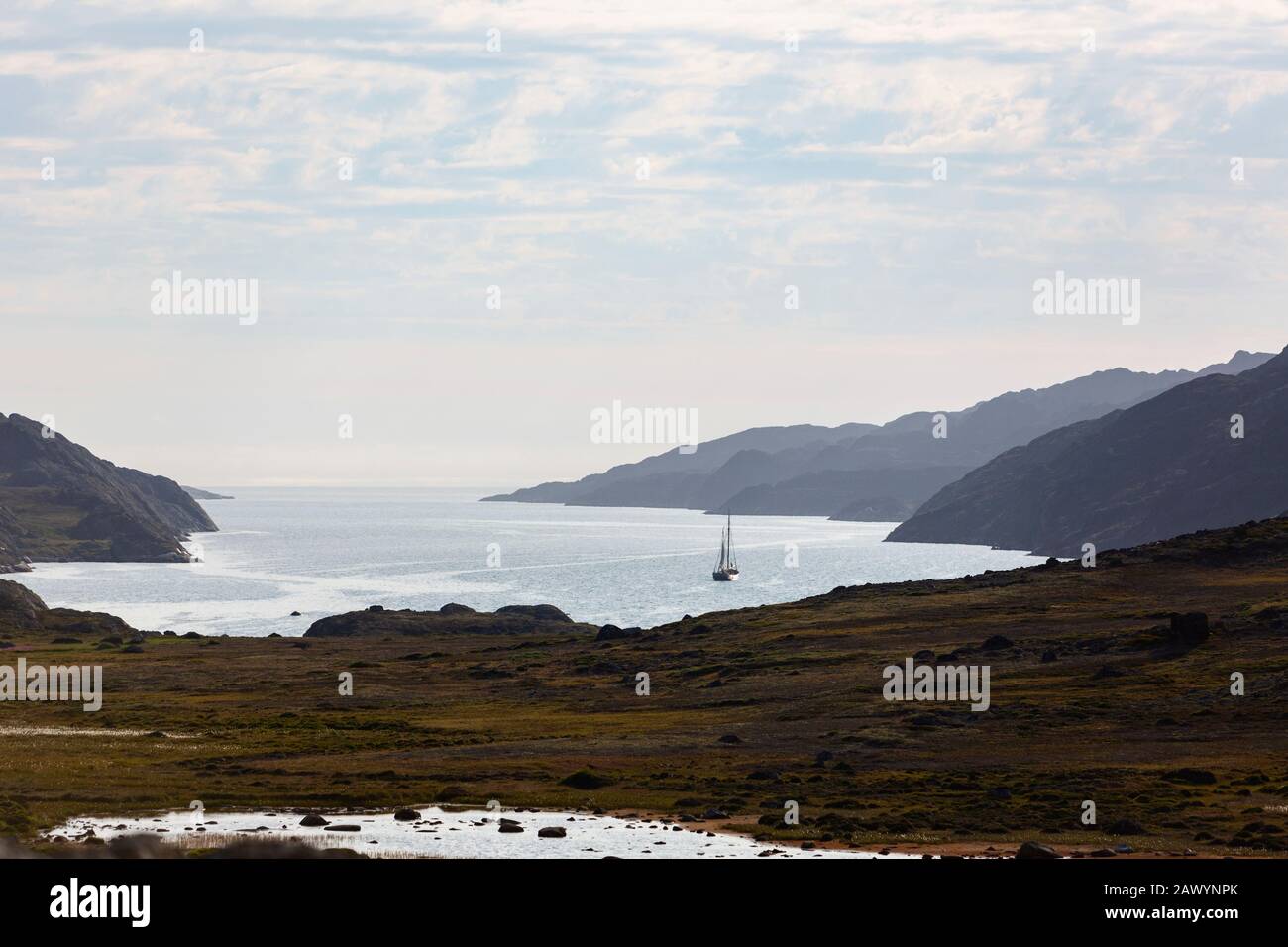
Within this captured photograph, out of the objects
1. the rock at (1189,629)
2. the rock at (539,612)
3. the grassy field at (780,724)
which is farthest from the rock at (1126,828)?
the rock at (539,612)

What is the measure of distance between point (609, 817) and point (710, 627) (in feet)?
313

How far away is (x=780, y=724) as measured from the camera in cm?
8638

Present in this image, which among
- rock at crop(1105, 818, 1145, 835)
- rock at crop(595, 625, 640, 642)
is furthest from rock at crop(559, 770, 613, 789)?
rock at crop(595, 625, 640, 642)

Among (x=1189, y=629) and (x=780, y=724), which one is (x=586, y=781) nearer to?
(x=780, y=724)

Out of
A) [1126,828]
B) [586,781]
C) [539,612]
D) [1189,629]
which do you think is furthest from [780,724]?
[539,612]

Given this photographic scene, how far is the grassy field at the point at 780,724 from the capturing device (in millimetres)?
57094

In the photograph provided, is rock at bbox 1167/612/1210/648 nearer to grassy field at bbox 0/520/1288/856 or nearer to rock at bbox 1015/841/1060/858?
grassy field at bbox 0/520/1288/856

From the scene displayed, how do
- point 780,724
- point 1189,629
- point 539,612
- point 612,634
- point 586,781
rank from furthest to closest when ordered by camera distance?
point 539,612, point 612,634, point 1189,629, point 780,724, point 586,781

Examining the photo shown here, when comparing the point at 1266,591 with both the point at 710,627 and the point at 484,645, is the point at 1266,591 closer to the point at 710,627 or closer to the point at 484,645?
the point at 710,627

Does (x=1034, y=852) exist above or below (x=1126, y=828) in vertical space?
above

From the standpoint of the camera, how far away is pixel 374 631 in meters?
178

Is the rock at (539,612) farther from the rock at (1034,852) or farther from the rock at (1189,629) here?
the rock at (1034,852)

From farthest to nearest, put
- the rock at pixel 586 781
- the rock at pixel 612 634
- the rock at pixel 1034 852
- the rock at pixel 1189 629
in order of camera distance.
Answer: the rock at pixel 612 634 < the rock at pixel 1189 629 < the rock at pixel 586 781 < the rock at pixel 1034 852

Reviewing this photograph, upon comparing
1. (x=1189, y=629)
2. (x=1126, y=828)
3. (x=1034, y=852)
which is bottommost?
(x=1126, y=828)
